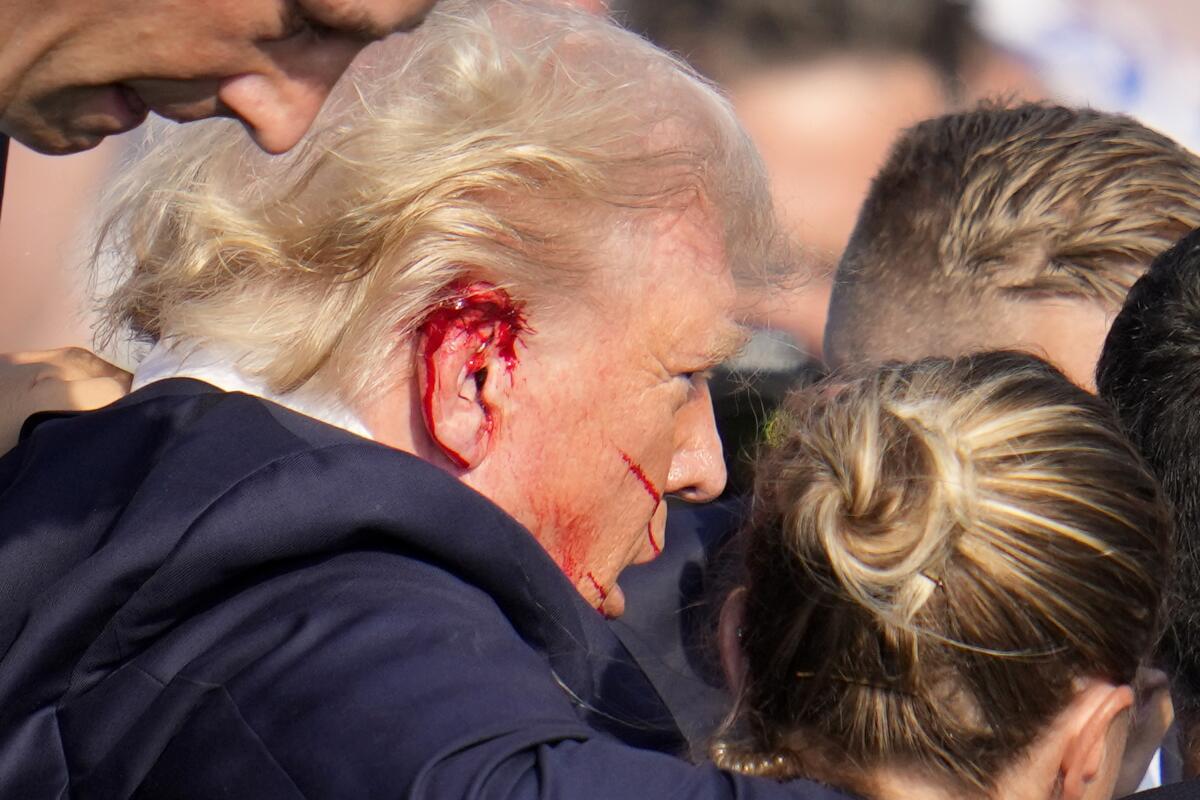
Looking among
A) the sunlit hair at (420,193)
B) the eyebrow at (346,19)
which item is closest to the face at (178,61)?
the eyebrow at (346,19)

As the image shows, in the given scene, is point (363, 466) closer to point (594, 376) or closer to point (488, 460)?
point (488, 460)

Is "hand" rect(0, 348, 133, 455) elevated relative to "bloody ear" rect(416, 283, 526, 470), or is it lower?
lower

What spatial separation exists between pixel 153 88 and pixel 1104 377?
1.11 metres

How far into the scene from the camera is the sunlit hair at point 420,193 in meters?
1.63

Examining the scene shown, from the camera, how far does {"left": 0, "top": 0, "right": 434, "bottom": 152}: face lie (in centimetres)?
96

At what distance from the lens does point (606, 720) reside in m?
1.56

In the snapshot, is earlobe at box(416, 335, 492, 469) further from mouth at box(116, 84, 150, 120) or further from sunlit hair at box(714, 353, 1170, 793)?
mouth at box(116, 84, 150, 120)

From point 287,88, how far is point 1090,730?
985 mm

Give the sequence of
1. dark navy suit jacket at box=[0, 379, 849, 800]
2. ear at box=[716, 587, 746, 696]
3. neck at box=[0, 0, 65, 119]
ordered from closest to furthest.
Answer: neck at box=[0, 0, 65, 119] → dark navy suit jacket at box=[0, 379, 849, 800] → ear at box=[716, 587, 746, 696]

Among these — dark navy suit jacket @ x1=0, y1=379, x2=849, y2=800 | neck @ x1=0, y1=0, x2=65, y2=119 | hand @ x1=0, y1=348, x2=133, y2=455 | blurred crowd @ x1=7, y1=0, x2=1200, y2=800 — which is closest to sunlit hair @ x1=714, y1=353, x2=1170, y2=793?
blurred crowd @ x1=7, y1=0, x2=1200, y2=800

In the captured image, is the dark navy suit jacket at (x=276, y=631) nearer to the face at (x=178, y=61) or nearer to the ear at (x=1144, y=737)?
the face at (x=178, y=61)

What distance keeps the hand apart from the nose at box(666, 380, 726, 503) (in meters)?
0.75

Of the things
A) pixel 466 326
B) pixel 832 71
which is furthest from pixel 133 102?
pixel 832 71

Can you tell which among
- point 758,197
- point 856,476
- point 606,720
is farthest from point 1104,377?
point 606,720
